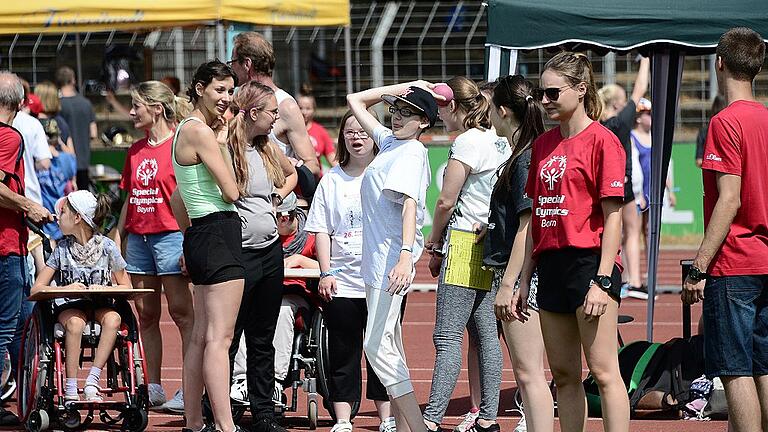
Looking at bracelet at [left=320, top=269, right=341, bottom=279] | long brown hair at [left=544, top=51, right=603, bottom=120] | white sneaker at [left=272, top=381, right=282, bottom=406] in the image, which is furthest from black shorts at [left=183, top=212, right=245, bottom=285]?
long brown hair at [left=544, top=51, right=603, bottom=120]

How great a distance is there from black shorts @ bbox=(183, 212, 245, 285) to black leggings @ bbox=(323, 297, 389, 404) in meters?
0.74

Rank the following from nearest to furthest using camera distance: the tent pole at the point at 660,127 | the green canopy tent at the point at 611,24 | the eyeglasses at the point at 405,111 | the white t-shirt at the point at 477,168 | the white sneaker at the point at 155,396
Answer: the eyeglasses at the point at 405,111 → the white t-shirt at the point at 477,168 → the white sneaker at the point at 155,396 → the green canopy tent at the point at 611,24 → the tent pole at the point at 660,127

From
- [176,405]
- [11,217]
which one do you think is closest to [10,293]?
[11,217]

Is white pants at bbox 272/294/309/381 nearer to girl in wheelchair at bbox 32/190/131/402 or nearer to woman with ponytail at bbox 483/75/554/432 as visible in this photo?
girl in wheelchair at bbox 32/190/131/402

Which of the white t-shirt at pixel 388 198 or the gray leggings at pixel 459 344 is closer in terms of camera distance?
the white t-shirt at pixel 388 198

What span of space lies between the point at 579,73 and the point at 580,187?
0.52m

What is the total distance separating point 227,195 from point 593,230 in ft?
6.48

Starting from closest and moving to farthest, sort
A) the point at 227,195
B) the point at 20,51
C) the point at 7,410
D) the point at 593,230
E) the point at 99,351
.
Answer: the point at 593,230, the point at 227,195, the point at 99,351, the point at 7,410, the point at 20,51

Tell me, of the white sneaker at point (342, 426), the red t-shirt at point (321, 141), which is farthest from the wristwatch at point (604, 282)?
the red t-shirt at point (321, 141)

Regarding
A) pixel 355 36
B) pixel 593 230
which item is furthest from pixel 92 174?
pixel 593 230

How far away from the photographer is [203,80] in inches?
273

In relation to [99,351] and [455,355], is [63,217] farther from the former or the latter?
[455,355]

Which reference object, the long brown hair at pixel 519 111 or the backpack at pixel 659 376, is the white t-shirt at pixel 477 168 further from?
the backpack at pixel 659 376

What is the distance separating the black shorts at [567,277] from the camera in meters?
5.64
